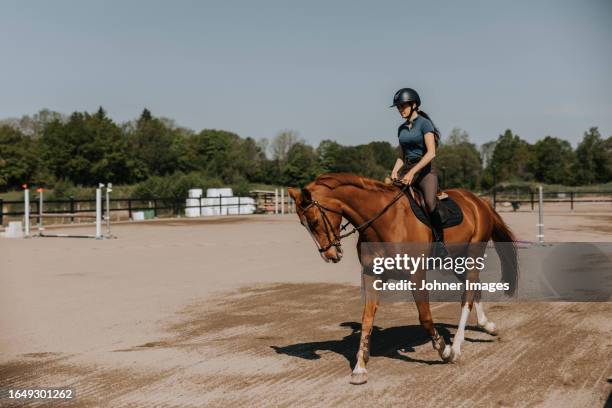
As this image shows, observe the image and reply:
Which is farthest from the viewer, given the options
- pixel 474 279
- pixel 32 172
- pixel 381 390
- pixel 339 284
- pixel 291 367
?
pixel 32 172

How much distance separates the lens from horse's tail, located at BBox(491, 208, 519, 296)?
25.1ft

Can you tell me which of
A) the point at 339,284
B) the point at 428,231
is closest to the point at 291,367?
the point at 428,231

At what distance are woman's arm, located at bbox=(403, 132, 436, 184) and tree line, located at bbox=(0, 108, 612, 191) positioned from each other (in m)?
84.3

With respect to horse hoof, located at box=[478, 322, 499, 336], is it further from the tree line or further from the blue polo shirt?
the tree line

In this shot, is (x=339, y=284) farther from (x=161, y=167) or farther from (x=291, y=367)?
(x=161, y=167)

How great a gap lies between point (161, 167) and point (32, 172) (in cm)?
2719

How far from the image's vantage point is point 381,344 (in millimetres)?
6867

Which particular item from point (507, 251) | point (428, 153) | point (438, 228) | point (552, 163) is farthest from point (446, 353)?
point (552, 163)

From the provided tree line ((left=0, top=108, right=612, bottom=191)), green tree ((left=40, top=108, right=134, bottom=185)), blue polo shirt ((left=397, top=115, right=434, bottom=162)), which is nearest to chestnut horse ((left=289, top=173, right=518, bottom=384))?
blue polo shirt ((left=397, top=115, right=434, bottom=162))

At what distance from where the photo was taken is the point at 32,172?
95.8 meters

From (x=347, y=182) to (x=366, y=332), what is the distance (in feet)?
4.46

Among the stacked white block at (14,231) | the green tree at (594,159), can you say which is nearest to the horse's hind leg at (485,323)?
the stacked white block at (14,231)
